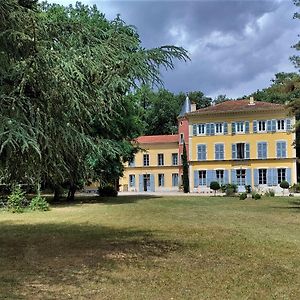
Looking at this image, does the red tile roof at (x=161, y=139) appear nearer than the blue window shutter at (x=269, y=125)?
No

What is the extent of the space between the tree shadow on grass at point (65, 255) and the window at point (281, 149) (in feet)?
112

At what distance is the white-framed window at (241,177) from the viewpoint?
45375mm

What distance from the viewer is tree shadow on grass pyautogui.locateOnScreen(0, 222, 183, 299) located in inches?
242

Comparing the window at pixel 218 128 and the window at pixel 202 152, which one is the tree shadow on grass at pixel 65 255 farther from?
the window at pixel 218 128

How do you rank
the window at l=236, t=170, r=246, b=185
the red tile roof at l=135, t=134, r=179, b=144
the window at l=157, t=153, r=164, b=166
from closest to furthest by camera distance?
the window at l=236, t=170, r=246, b=185 < the red tile roof at l=135, t=134, r=179, b=144 < the window at l=157, t=153, r=164, b=166

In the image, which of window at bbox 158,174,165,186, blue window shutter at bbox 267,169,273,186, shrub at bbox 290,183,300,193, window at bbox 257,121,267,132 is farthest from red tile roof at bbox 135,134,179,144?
shrub at bbox 290,183,300,193

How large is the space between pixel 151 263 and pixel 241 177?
3897 cm

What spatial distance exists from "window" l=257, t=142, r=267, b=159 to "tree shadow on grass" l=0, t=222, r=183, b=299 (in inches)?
1342

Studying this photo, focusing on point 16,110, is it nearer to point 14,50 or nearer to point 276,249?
point 14,50

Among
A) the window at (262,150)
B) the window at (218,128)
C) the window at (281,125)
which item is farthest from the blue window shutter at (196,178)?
the window at (281,125)

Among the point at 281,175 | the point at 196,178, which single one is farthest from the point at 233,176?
the point at 281,175

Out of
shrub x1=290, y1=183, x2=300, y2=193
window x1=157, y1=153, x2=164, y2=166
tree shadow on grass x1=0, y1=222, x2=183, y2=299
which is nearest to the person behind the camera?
tree shadow on grass x1=0, y1=222, x2=183, y2=299

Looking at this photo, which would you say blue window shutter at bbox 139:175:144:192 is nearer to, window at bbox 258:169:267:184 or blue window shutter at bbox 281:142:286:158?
window at bbox 258:169:267:184

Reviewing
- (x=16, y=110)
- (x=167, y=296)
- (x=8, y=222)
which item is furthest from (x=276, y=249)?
(x=8, y=222)
